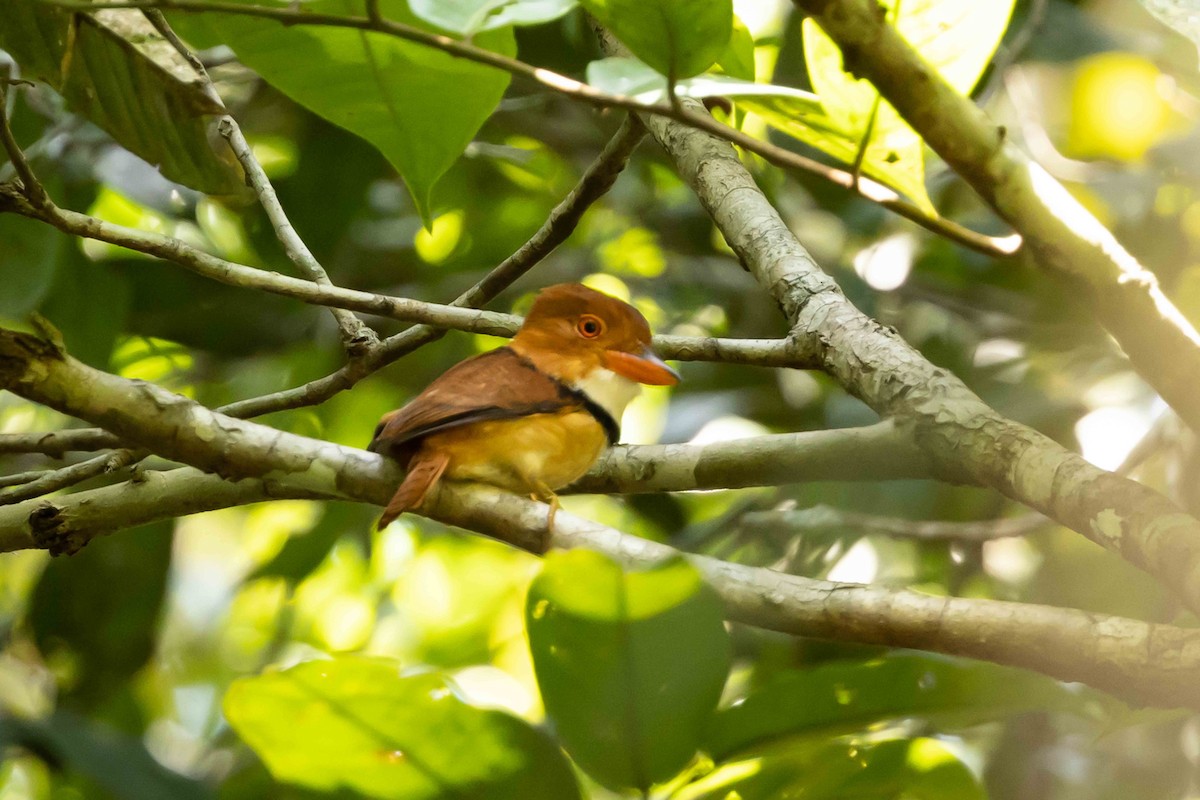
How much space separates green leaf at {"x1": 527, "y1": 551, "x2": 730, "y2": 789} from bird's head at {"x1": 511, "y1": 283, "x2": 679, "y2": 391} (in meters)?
2.03

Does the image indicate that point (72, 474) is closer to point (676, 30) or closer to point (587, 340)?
point (587, 340)

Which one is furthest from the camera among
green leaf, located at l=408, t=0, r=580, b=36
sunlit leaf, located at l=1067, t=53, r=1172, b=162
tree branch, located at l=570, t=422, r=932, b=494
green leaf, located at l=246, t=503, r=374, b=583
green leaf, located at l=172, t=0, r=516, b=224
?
sunlit leaf, located at l=1067, t=53, r=1172, b=162

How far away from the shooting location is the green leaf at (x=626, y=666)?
1298mm

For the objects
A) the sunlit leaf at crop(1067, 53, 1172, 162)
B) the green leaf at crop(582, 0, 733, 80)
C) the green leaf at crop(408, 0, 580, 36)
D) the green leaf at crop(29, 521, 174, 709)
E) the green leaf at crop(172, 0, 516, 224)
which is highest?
the sunlit leaf at crop(1067, 53, 1172, 162)

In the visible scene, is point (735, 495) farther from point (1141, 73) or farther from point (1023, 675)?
point (1023, 675)

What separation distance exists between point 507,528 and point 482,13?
122cm

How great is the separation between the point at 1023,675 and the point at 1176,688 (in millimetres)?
247

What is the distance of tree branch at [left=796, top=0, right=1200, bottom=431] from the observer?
1272mm

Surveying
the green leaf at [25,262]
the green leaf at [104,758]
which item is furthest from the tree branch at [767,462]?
the green leaf at [25,262]

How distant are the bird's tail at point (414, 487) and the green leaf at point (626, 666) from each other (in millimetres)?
1217

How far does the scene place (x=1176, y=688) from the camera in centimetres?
161

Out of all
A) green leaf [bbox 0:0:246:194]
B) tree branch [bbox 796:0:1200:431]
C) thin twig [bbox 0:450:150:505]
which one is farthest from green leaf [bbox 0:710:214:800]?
tree branch [bbox 796:0:1200:431]

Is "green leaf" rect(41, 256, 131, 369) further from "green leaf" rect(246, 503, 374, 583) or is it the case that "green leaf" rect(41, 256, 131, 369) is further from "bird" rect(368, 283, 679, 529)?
"bird" rect(368, 283, 679, 529)

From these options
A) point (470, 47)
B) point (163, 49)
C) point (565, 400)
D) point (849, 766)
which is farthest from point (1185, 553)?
point (163, 49)
